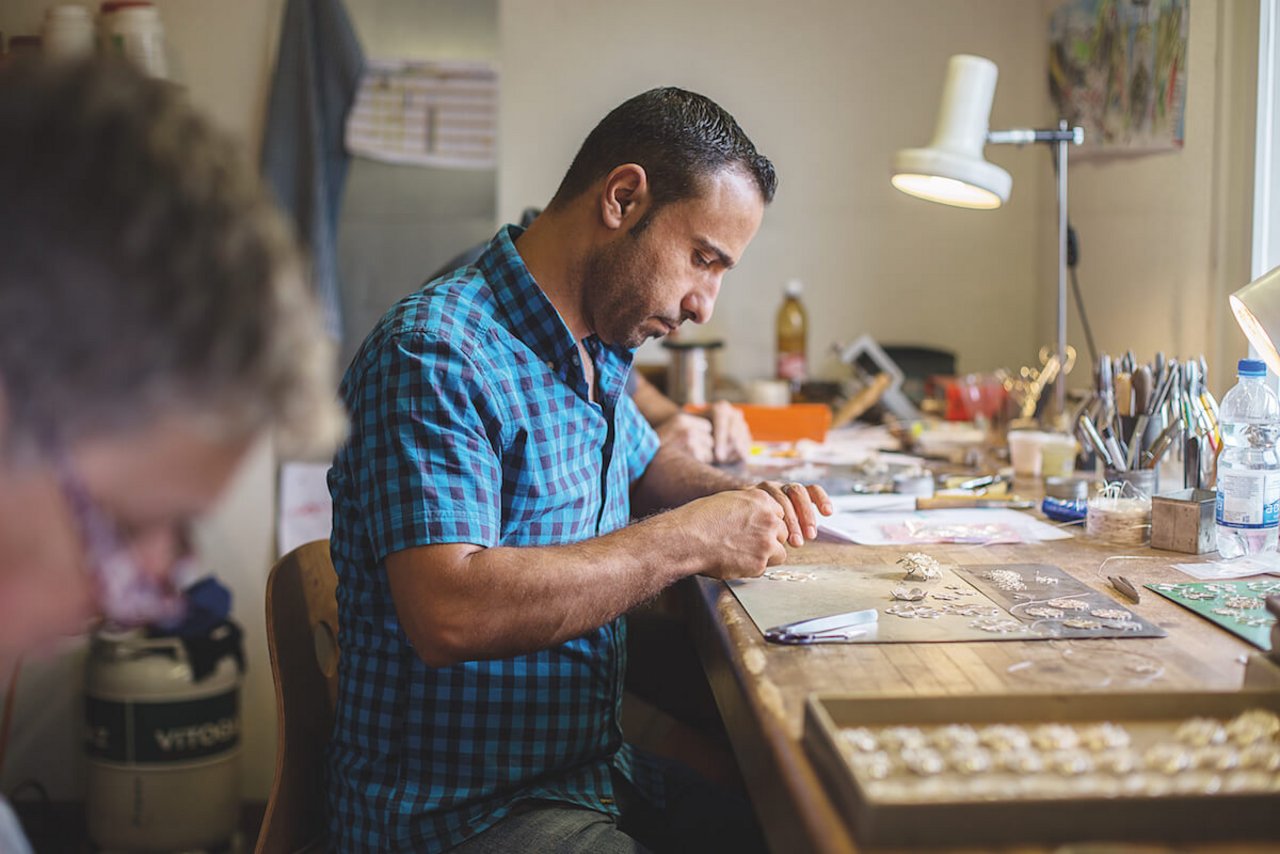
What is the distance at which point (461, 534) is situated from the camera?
1125 mm

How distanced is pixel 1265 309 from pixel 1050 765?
0.88 meters

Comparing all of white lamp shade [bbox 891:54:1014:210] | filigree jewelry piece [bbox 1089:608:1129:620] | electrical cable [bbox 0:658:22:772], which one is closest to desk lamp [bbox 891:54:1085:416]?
white lamp shade [bbox 891:54:1014:210]

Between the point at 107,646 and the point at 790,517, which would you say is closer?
the point at 790,517

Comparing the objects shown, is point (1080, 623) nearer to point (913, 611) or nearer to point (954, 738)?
point (913, 611)

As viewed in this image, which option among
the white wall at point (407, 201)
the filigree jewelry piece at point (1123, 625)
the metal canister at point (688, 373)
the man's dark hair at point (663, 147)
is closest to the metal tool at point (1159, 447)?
the filigree jewelry piece at point (1123, 625)

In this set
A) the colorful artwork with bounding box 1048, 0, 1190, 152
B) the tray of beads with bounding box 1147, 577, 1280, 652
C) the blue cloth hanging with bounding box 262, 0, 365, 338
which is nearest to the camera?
the tray of beads with bounding box 1147, 577, 1280, 652

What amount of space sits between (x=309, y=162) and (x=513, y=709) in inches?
83.4

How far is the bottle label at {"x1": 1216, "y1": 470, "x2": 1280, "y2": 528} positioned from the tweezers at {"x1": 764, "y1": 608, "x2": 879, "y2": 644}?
1.83ft

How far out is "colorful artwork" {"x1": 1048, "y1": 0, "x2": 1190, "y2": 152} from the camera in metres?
2.25

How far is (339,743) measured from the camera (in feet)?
4.21

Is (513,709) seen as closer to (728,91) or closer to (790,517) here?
(790,517)

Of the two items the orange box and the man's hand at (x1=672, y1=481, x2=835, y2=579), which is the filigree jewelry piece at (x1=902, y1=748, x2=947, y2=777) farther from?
the orange box

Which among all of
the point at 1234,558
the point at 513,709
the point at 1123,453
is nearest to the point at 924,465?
the point at 1123,453

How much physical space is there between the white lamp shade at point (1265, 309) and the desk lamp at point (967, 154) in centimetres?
75
